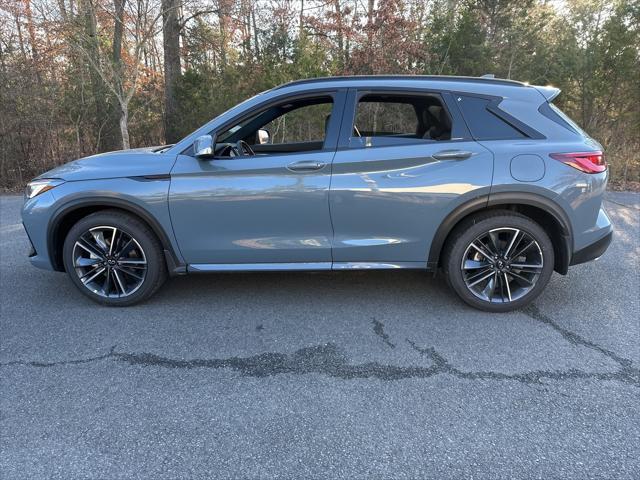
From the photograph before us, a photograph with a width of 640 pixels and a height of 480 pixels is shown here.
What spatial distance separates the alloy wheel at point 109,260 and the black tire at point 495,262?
253 cm

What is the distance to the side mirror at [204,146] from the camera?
331 cm

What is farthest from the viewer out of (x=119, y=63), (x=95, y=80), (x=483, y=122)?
(x=95, y=80)

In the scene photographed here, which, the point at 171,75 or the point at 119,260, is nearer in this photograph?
the point at 119,260

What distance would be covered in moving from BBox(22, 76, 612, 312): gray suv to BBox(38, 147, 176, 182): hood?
0.01m

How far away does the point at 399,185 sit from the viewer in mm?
3330

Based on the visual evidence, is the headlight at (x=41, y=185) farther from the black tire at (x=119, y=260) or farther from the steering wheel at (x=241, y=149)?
the steering wheel at (x=241, y=149)

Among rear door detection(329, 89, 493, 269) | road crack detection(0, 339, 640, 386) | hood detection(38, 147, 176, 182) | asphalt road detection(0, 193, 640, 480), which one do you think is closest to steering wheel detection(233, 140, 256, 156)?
hood detection(38, 147, 176, 182)

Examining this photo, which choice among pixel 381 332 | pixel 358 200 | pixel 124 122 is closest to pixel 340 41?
pixel 124 122

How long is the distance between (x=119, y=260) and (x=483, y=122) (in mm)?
3105

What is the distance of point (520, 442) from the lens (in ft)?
7.16

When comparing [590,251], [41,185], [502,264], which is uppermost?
[41,185]

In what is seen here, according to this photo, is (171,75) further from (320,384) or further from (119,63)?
(320,384)

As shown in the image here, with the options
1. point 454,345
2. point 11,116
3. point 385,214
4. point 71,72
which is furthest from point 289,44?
point 454,345

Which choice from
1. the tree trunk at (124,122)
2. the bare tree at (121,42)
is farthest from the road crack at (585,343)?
the tree trunk at (124,122)
